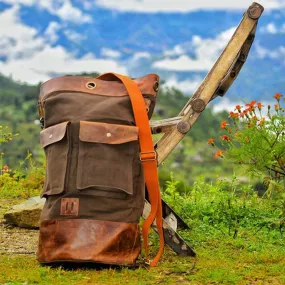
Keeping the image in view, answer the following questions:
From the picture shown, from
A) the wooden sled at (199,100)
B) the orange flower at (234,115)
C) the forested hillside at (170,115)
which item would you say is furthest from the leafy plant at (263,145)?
the forested hillside at (170,115)

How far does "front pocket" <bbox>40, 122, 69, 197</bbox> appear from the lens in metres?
5.16

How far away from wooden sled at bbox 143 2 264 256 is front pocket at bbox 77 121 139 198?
57cm

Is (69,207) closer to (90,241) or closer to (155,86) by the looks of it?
(90,241)

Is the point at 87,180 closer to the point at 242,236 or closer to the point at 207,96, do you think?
the point at 207,96

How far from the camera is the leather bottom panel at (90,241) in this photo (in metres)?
5.07

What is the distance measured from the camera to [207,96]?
5895 millimetres

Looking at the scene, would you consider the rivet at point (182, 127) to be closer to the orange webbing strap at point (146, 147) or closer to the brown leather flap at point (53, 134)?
the orange webbing strap at point (146, 147)

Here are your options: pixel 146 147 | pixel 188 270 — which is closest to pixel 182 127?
pixel 146 147

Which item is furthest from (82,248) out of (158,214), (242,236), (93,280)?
(242,236)

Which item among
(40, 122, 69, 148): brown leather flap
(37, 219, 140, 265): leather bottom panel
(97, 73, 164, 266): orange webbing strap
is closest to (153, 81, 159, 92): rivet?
(97, 73, 164, 266): orange webbing strap

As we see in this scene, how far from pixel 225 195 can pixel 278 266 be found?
2.13 meters

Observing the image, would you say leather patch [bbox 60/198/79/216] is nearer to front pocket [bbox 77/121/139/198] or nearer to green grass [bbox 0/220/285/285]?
front pocket [bbox 77/121/139/198]

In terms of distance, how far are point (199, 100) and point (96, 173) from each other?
1207 millimetres

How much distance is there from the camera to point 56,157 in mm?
5246
